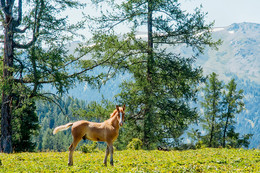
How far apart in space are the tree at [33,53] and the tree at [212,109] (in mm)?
28954

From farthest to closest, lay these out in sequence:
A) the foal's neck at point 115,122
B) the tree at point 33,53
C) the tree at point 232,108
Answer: the tree at point 232,108 < the tree at point 33,53 < the foal's neck at point 115,122

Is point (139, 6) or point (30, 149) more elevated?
point (139, 6)

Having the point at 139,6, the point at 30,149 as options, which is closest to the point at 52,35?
the point at 139,6

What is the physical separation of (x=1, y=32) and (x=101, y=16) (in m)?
8.42

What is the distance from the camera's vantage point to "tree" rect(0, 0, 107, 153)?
18.7 metres

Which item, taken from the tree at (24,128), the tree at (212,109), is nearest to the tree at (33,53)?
the tree at (24,128)

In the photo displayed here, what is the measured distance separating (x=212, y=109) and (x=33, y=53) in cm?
3762

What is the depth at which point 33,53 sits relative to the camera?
18234 millimetres

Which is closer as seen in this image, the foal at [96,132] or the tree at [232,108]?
the foal at [96,132]

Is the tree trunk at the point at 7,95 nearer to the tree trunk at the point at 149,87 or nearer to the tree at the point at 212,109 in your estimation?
the tree trunk at the point at 149,87

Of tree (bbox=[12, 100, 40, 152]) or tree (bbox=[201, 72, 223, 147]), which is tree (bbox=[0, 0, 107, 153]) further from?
tree (bbox=[201, 72, 223, 147])

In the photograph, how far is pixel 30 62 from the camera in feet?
63.1

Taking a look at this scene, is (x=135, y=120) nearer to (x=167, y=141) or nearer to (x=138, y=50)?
(x=167, y=141)

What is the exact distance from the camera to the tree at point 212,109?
4650 centimetres
